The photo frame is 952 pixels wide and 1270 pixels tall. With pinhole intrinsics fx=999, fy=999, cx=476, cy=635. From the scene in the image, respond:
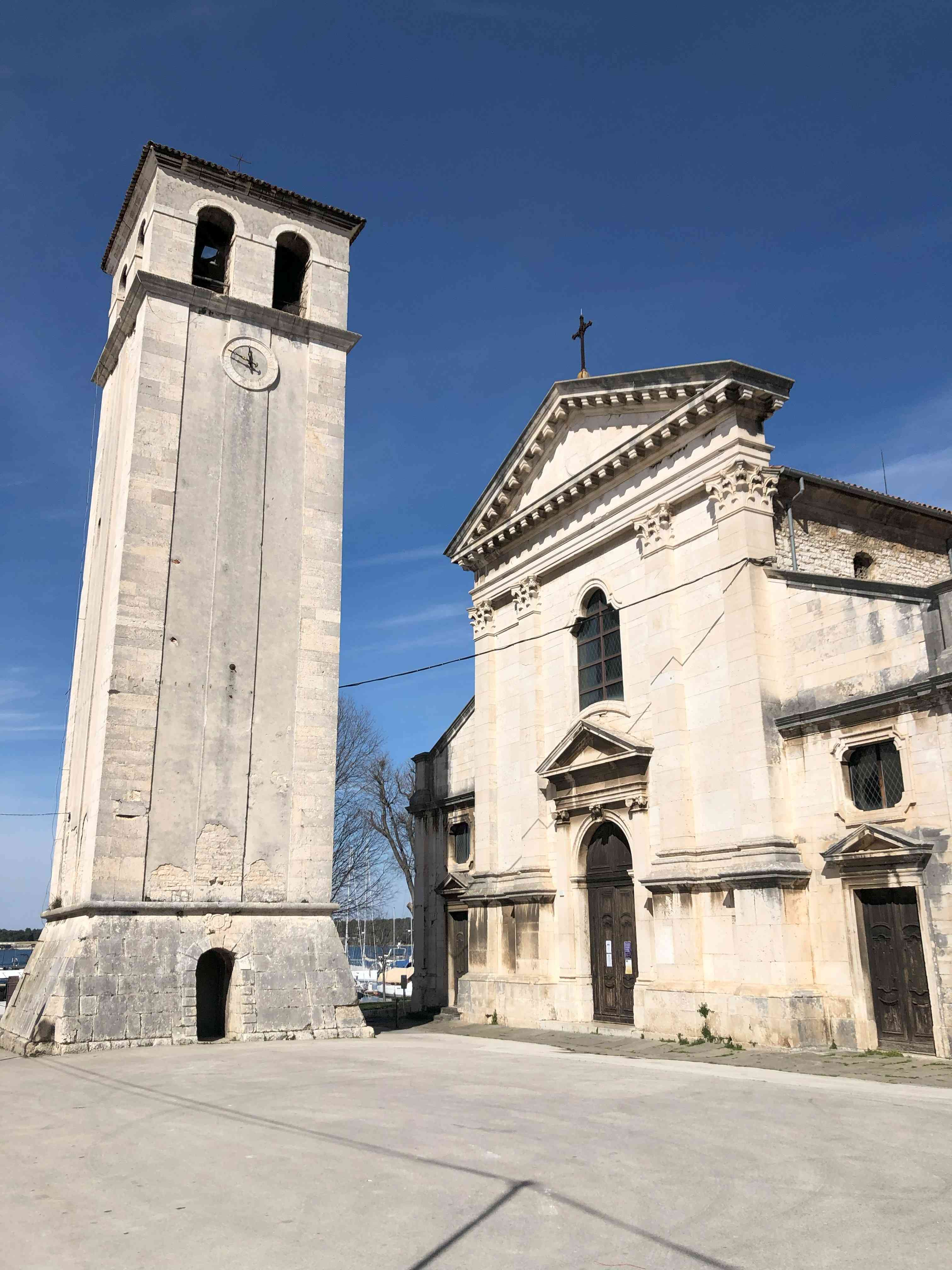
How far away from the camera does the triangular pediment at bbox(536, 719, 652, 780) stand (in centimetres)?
1936

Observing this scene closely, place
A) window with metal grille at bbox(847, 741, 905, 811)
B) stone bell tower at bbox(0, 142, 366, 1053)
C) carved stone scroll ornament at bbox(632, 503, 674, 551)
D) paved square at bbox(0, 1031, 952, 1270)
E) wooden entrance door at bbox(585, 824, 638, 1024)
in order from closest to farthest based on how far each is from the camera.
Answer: paved square at bbox(0, 1031, 952, 1270)
window with metal grille at bbox(847, 741, 905, 811)
stone bell tower at bbox(0, 142, 366, 1053)
wooden entrance door at bbox(585, 824, 638, 1024)
carved stone scroll ornament at bbox(632, 503, 674, 551)

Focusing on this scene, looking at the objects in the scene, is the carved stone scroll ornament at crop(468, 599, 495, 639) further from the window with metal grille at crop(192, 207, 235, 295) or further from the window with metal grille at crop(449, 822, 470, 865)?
the window with metal grille at crop(192, 207, 235, 295)

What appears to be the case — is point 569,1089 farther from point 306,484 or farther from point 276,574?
point 306,484

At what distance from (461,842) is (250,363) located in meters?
13.1

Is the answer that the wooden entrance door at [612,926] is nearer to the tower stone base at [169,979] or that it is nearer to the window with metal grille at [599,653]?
the window with metal grille at [599,653]

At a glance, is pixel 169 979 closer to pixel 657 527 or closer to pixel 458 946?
pixel 458 946

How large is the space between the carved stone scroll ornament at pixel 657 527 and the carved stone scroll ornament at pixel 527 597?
4.14m

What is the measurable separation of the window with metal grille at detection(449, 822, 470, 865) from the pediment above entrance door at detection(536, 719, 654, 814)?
A: 4.61m

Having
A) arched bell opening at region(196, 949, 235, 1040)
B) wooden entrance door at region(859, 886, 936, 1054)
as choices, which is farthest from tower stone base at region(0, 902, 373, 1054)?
wooden entrance door at region(859, 886, 936, 1054)

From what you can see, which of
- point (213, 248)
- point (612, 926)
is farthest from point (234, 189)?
point (612, 926)

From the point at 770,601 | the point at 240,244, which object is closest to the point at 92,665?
the point at 240,244

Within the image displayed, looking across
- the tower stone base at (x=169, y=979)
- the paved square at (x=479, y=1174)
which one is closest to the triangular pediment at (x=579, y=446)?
the tower stone base at (x=169, y=979)

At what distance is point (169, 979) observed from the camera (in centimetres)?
1689

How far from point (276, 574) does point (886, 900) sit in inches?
500
